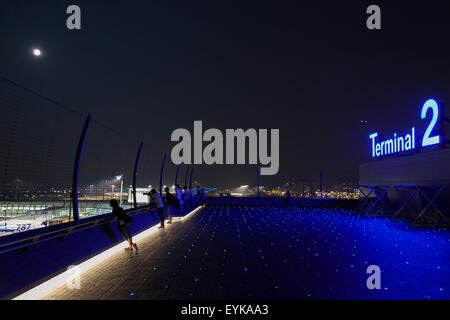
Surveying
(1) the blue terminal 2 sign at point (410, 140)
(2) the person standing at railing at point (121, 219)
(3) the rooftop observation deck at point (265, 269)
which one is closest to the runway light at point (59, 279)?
(3) the rooftop observation deck at point (265, 269)

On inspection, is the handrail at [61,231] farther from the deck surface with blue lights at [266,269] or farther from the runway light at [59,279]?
the deck surface with blue lights at [266,269]

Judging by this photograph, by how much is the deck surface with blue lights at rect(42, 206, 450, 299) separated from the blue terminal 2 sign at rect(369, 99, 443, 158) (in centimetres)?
707

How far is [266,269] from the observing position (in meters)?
4.89

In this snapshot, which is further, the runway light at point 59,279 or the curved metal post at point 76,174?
the curved metal post at point 76,174

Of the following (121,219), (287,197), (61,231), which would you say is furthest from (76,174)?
(287,197)

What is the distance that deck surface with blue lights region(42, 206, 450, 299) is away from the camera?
3.77 m

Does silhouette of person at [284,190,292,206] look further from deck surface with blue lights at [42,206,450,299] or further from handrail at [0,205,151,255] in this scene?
handrail at [0,205,151,255]

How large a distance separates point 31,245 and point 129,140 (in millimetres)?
4860

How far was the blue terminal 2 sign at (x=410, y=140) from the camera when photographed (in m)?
12.7

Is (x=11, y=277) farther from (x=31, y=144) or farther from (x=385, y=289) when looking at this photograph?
(x=385, y=289)

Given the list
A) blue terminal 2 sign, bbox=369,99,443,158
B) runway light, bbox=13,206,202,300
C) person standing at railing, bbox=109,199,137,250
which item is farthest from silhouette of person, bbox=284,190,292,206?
person standing at railing, bbox=109,199,137,250

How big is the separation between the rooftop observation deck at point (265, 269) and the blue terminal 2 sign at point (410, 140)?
22.4 feet

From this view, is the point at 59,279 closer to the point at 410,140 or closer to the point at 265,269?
the point at 265,269

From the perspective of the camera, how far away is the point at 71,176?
216 inches
